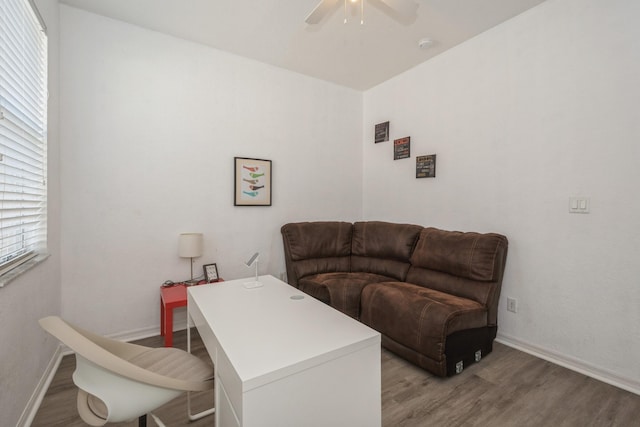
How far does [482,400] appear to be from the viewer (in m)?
1.82

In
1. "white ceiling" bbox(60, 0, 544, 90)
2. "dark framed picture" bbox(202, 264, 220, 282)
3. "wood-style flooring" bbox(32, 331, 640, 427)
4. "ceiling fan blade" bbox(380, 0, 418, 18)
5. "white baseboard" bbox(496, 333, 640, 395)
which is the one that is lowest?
"wood-style flooring" bbox(32, 331, 640, 427)

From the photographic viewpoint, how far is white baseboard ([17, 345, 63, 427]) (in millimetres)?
1569

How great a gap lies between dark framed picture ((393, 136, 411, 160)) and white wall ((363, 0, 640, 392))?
14.4 inches

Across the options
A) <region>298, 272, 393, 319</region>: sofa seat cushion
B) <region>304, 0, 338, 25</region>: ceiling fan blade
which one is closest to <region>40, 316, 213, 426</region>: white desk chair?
<region>298, 272, 393, 319</region>: sofa seat cushion

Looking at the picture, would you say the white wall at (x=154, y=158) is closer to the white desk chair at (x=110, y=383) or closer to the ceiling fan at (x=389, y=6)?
the ceiling fan at (x=389, y=6)

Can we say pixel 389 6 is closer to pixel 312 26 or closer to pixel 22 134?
pixel 312 26

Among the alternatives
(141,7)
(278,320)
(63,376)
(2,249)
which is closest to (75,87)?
(141,7)

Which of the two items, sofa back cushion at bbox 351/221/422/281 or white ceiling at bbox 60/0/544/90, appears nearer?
white ceiling at bbox 60/0/544/90

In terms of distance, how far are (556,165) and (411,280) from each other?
1.54 metres

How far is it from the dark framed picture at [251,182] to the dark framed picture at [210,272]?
0.69m

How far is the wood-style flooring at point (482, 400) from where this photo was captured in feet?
5.41

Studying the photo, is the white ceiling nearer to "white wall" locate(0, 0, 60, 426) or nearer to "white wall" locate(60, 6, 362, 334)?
"white wall" locate(60, 6, 362, 334)

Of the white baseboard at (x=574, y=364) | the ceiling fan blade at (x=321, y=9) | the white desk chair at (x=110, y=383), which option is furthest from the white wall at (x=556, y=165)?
the white desk chair at (x=110, y=383)

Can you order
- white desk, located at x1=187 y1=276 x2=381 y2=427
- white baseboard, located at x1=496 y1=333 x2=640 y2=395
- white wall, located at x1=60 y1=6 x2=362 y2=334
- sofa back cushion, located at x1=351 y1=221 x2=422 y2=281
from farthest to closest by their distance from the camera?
sofa back cushion, located at x1=351 y1=221 x2=422 y2=281, white wall, located at x1=60 y1=6 x2=362 y2=334, white baseboard, located at x1=496 y1=333 x2=640 y2=395, white desk, located at x1=187 y1=276 x2=381 y2=427
